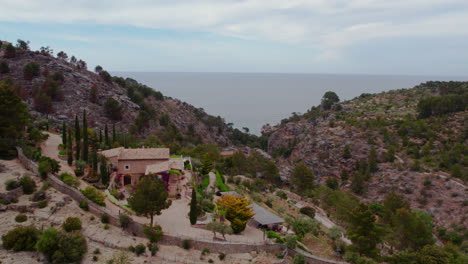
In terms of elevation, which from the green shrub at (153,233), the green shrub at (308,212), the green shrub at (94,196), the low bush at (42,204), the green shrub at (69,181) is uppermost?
the green shrub at (69,181)

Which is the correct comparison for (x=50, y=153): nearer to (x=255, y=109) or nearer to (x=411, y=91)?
(x=411, y=91)

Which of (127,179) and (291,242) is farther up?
(127,179)

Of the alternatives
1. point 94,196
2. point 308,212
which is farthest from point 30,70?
point 308,212

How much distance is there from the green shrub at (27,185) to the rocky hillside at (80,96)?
109 ft

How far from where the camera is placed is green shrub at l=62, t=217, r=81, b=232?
75.5 ft

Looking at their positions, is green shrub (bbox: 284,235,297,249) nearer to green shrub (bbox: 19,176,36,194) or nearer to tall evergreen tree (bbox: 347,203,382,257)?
tall evergreen tree (bbox: 347,203,382,257)

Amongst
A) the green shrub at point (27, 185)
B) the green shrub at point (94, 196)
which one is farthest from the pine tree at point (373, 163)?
the green shrub at point (27, 185)

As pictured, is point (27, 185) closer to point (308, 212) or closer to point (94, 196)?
point (94, 196)

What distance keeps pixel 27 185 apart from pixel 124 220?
358 inches

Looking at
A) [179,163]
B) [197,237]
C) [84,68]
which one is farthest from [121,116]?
[197,237]

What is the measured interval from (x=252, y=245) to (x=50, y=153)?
26979 millimetres

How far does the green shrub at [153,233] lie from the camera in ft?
77.2

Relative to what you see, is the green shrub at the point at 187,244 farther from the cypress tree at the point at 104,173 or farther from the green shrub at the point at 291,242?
the cypress tree at the point at 104,173

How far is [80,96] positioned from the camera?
6581cm
